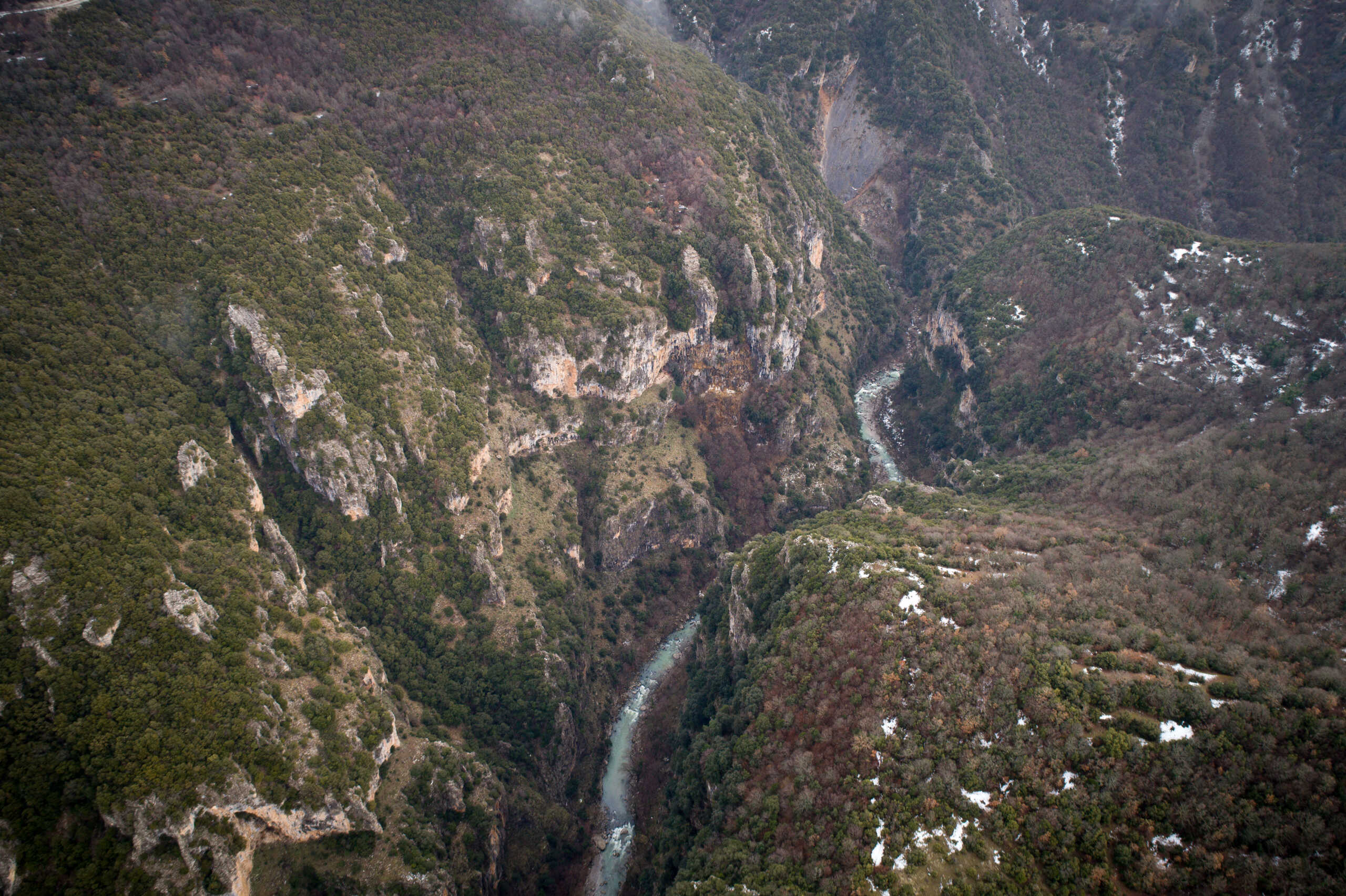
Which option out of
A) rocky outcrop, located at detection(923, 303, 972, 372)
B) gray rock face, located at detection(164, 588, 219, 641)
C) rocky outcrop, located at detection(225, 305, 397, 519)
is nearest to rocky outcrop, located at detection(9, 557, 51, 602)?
gray rock face, located at detection(164, 588, 219, 641)

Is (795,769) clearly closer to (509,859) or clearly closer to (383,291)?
(509,859)

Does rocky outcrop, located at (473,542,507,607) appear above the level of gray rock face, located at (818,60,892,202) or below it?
below

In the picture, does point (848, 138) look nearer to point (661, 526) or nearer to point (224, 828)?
point (661, 526)

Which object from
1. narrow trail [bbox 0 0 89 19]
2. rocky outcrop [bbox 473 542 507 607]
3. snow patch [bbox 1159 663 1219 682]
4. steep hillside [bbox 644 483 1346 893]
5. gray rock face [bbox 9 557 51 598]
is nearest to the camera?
steep hillside [bbox 644 483 1346 893]

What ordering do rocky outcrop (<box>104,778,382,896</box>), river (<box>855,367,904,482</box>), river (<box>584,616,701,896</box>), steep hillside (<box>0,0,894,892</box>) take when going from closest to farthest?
rocky outcrop (<box>104,778,382,896</box>) < steep hillside (<box>0,0,894,892</box>) < river (<box>584,616,701,896</box>) < river (<box>855,367,904,482</box>)

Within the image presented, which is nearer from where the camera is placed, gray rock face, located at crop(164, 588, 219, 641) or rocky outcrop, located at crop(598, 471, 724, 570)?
gray rock face, located at crop(164, 588, 219, 641)

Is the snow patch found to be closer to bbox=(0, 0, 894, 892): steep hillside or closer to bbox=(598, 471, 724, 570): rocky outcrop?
bbox=(0, 0, 894, 892): steep hillside

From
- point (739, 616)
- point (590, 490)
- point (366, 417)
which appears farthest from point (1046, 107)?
point (366, 417)
